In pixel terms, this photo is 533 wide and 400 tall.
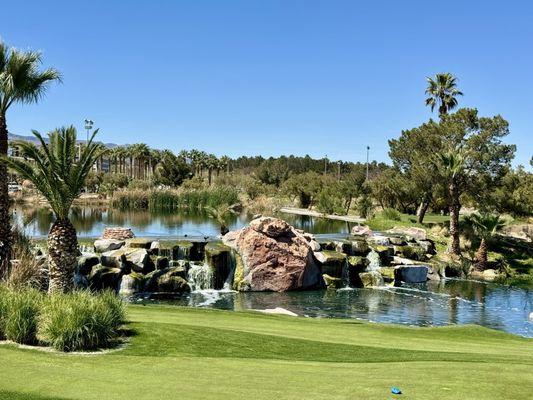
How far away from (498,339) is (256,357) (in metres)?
8.32

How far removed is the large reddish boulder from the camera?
28812 mm

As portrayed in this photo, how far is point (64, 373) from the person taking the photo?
26.4 ft

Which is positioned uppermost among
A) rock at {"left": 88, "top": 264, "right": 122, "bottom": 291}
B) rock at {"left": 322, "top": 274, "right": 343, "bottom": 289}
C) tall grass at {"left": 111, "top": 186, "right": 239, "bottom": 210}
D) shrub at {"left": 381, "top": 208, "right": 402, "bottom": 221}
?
tall grass at {"left": 111, "top": 186, "right": 239, "bottom": 210}

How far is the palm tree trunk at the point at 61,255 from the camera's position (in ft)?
51.7

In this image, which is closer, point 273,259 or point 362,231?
point 273,259

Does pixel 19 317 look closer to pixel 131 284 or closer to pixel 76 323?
pixel 76 323

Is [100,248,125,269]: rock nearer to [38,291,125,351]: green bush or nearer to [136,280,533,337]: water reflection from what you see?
[136,280,533,337]: water reflection

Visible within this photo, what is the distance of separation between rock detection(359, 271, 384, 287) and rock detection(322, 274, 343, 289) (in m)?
1.55

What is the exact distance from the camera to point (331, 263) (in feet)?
102

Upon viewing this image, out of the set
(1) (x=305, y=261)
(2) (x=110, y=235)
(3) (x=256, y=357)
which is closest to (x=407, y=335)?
(3) (x=256, y=357)

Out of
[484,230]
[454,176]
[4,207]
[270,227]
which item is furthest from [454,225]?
[4,207]

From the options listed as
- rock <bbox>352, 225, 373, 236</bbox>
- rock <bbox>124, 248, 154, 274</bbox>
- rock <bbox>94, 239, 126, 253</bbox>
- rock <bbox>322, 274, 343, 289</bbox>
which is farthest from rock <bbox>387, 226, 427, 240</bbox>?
rock <bbox>94, 239, 126, 253</bbox>

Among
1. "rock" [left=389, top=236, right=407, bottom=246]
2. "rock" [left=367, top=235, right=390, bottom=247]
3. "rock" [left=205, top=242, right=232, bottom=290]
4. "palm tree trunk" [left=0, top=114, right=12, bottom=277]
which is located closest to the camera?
"palm tree trunk" [left=0, top=114, right=12, bottom=277]

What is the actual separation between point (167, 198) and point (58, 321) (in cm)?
7147
